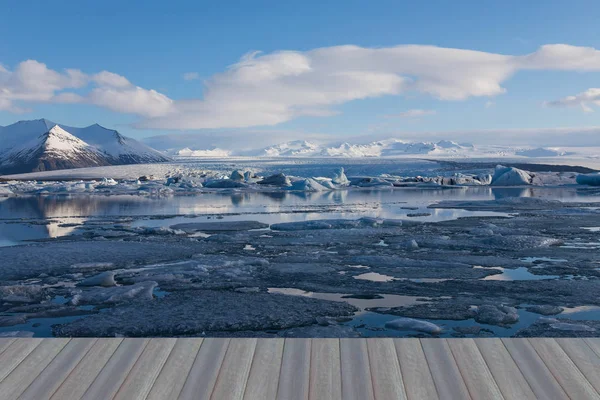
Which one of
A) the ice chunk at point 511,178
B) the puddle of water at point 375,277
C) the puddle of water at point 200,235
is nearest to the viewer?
the puddle of water at point 375,277

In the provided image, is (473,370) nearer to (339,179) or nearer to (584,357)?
(584,357)

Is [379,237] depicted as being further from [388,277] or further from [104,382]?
[104,382]

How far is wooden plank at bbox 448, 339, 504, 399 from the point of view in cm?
267

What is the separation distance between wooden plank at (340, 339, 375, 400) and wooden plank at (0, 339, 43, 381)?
1720mm

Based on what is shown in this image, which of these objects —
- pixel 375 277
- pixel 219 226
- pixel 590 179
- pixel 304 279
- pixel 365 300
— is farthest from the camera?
pixel 590 179

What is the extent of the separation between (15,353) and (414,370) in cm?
216

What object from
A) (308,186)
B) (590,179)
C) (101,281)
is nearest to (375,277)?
(101,281)

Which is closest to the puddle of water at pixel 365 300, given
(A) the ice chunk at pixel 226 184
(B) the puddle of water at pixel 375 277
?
(B) the puddle of water at pixel 375 277

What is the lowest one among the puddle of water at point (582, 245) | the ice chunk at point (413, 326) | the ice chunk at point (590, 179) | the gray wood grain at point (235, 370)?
the ice chunk at point (590, 179)

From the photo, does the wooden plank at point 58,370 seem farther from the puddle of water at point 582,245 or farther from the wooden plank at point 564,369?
the puddle of water at point 582,245

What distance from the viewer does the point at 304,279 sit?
277 inches

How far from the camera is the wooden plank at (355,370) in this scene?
8.71 ft

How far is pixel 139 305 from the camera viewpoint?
5750 millimetres

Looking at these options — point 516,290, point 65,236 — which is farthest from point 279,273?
point 65,236
